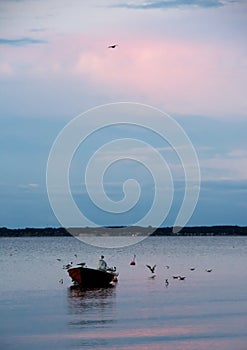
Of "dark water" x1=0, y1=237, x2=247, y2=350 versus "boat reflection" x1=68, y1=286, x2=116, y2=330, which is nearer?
"dark water" x1=0, y1=237, x2=247, y2=350

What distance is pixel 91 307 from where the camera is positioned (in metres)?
36.7

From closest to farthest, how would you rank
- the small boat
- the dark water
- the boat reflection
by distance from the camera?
the dark water → the boat reflection → the small boat

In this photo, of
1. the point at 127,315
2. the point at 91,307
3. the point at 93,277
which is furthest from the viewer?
the point at 93,277

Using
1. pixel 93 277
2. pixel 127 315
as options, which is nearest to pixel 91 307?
pixel 127 315

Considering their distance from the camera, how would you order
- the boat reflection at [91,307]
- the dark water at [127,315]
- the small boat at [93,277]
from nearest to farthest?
the dark water at [127,315], the boat reflection at [91,307], the small boat at [93,277]

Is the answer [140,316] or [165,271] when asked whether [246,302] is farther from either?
[165,271]

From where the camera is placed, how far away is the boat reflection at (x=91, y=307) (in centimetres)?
3154

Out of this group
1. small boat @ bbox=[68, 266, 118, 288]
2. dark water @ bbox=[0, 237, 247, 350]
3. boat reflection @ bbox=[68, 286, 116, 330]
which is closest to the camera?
dark water @ bbox=[0, 237, 247, 350]

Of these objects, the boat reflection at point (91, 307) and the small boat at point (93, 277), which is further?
the small boat at point (93, 277)

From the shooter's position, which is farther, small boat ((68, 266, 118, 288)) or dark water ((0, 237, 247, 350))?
small boat ((68, 266, 118, 288))

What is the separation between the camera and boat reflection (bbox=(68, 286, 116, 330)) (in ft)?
103

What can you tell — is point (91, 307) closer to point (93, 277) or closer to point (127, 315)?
point (127, 315)

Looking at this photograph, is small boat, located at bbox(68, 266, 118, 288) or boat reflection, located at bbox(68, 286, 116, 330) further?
small boat, located at bbox(68, 266, 118, 288)

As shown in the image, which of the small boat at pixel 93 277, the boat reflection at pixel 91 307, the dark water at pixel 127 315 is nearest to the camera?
the dark water at pixel 127 315
